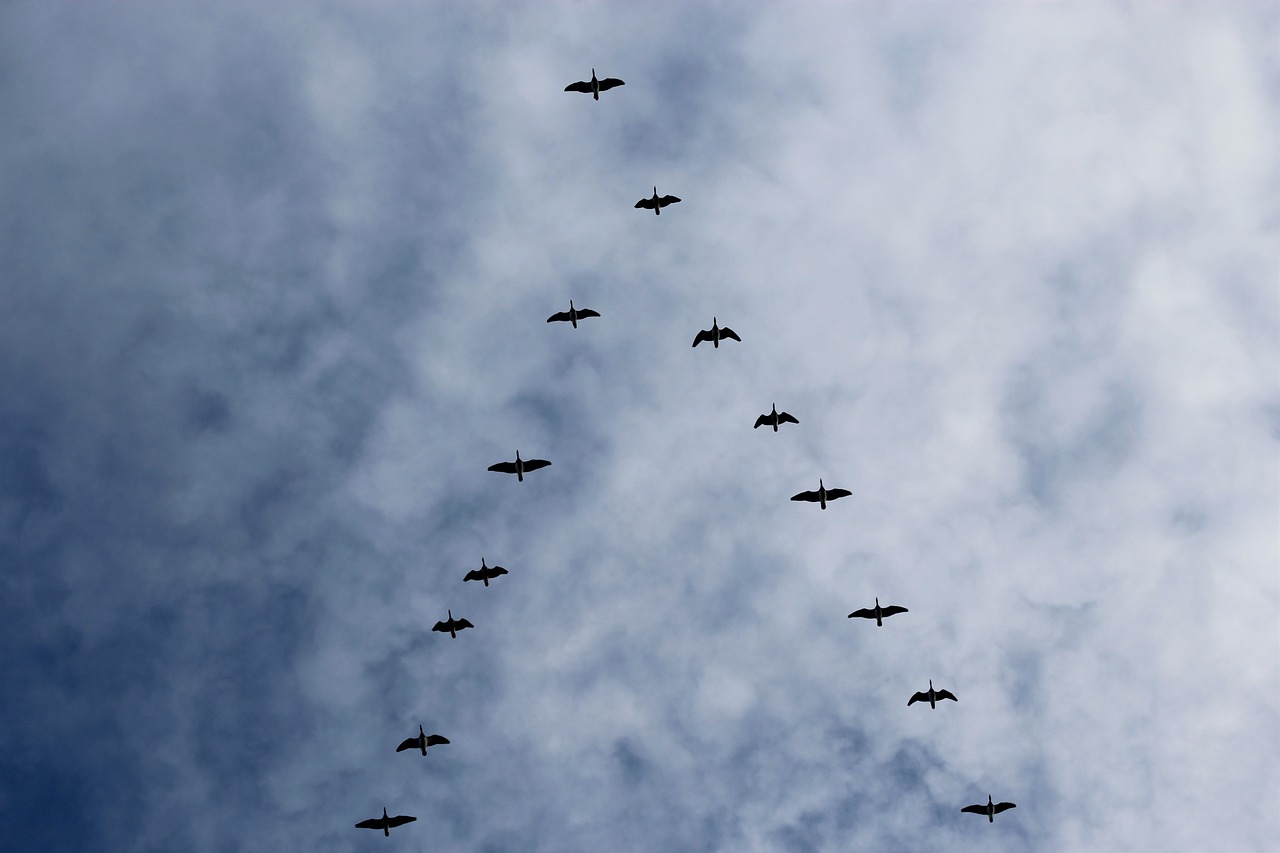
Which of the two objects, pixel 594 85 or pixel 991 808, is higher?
pixel 594 85

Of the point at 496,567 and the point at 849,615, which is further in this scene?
the point at 849,615

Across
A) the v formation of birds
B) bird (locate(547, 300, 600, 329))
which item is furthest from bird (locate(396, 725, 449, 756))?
bird (locate(547, 300, 600, 329))

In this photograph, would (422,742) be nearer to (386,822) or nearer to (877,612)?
(386,822)

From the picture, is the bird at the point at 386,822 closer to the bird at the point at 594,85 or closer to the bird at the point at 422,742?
the bird at the point at 422,742

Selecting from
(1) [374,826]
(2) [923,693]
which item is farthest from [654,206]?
(1) [374,826]

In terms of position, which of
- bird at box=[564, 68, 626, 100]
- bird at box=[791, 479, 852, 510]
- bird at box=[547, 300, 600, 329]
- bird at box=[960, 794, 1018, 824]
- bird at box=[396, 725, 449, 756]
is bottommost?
bird at box=[960, 794, 1018, 824]

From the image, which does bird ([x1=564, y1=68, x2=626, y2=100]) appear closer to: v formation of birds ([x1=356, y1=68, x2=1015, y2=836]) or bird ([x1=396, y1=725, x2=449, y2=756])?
v formation of birds ([x1=356, y1=68, x2=1015, y2=836])

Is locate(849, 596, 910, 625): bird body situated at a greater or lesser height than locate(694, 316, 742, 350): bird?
lesser

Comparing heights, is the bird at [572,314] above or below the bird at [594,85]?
below

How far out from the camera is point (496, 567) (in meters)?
154

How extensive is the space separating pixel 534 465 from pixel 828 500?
3886cm

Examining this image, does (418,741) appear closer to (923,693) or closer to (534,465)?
(534,465)

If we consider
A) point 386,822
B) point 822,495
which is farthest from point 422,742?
point 822,495

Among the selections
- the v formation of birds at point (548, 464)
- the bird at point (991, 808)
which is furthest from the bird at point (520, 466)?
the bird at point (991, 808)
